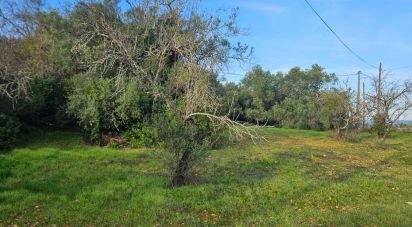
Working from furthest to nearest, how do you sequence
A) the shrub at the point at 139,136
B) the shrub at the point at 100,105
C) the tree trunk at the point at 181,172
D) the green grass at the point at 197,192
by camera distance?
the shrub at the point at 139,136
the shrub at the point at 100,105
the tree trunk at the point at 181,172
the green grass at the point at 197,192

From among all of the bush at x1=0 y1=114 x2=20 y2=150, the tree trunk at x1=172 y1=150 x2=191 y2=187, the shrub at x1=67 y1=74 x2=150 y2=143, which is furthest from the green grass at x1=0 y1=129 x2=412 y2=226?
the shrub at x1=67 y1=74 x2=150 y2=143

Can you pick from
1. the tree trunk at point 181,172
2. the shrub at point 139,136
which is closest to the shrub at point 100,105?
the shrub at point 139,136

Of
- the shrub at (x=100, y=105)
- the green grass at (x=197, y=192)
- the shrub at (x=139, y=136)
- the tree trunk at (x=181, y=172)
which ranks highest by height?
the shrub at (x=100, y=105)

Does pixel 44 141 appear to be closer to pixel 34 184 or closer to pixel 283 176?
pixel 34 184

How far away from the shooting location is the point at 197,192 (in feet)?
28.3

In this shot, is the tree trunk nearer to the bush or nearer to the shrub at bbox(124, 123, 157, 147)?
the shrub at bbox(124, 123, 157, 147)

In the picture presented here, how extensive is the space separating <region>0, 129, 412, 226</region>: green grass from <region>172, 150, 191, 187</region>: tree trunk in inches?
11.3

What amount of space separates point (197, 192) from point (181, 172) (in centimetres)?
90

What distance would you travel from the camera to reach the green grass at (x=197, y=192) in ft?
22.4

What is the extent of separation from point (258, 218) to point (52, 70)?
49.2ft

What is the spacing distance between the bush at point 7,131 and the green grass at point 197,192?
527mm

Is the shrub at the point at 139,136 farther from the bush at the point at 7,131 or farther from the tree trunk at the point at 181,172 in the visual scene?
the tree trunk at the point at 181,172

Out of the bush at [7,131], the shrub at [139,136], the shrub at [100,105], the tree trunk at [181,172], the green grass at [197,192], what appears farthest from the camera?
the shrub at [139,136]

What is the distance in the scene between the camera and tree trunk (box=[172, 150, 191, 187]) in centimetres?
914
